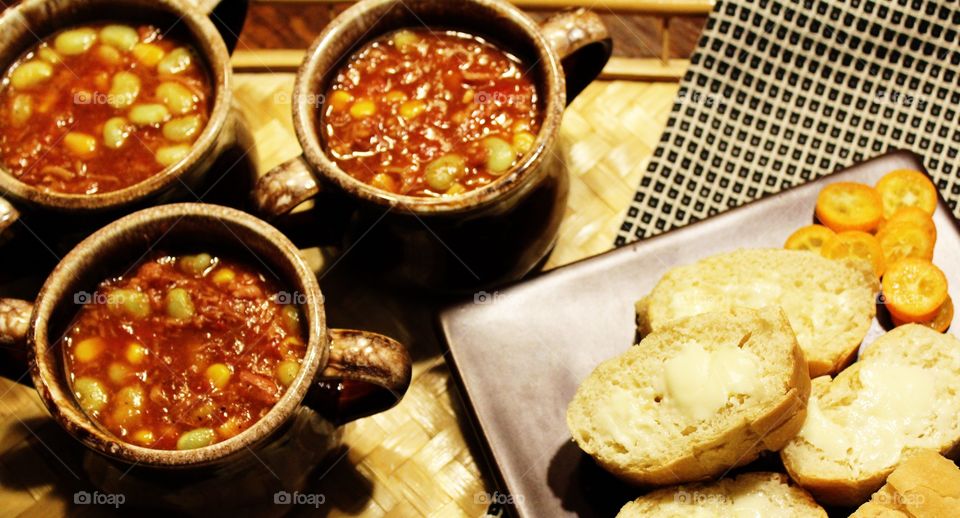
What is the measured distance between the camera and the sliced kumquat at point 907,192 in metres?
2.67

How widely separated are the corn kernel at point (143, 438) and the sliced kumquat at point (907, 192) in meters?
1.80

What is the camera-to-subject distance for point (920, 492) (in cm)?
224

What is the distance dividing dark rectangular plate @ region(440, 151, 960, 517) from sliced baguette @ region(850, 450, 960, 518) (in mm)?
391

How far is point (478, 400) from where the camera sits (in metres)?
2.56

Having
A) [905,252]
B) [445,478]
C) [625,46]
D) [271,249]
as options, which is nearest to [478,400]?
[445,478]

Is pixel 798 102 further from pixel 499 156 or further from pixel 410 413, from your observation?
pixel 410 413

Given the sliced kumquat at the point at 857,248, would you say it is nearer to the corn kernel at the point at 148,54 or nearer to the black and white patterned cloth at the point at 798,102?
the black and white patterned cloth at the point at 798,102

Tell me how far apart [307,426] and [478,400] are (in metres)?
0.44

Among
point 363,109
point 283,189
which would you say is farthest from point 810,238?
point 283,189

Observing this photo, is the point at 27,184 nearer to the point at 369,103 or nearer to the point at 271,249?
the point at 271,249

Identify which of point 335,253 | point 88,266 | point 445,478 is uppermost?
point 88,266

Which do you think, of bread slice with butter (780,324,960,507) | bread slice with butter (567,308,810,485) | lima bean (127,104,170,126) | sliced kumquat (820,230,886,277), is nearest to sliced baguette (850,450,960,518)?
bread slice with butter (780,324,960,507)

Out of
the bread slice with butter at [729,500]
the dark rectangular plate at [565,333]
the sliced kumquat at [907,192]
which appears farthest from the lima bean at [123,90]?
the sliced kumquat at [907,192]

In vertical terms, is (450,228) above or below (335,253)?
above
